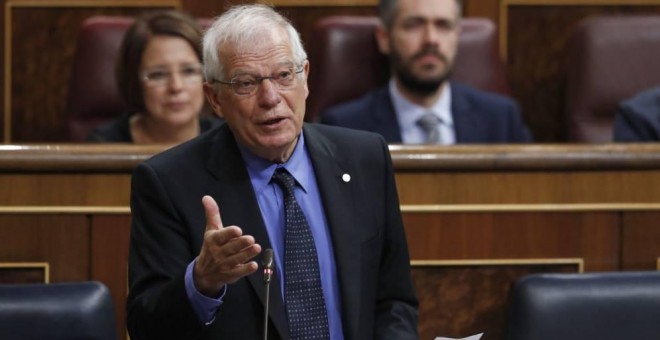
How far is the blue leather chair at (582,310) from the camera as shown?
1322 mm

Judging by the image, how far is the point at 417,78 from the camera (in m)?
2.30

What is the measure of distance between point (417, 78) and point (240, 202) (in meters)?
1.06

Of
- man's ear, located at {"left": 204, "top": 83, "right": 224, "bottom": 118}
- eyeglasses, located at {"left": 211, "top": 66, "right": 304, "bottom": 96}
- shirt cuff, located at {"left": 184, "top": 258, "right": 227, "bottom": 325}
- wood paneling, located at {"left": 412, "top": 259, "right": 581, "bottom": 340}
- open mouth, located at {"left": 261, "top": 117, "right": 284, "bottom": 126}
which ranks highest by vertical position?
eyeglasses, located at {"left": 211, "top": 66, "right": 304, "bottom": 96}

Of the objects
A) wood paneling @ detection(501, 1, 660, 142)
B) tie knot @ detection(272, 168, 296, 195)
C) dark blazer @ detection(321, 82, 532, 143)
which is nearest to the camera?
tie knot @ detection(272, 168, 296, 195)

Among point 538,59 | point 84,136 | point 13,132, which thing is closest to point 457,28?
point 538,59

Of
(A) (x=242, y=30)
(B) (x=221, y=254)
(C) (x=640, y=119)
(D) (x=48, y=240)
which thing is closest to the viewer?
(B) (x=221, y=254)

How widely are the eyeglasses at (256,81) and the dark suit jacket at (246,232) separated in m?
0.08

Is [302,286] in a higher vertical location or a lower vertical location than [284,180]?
lower

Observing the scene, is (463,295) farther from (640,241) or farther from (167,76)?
(167,76)

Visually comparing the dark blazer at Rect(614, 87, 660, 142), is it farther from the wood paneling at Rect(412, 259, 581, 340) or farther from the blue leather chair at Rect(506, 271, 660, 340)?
the blue leather chair at Rect(506, 271, 660, 340)

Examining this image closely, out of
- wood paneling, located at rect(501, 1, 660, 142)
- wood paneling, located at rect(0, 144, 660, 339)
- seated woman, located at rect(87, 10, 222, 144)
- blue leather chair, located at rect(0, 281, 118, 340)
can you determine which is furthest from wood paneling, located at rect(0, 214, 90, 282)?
wood paneling, located at rect(501, 1, 660, 142)

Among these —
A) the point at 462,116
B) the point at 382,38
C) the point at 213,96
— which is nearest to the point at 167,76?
the point at 382,38

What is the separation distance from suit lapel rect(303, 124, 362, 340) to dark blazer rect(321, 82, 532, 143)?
891mm

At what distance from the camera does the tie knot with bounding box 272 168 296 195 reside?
131 centimetres
